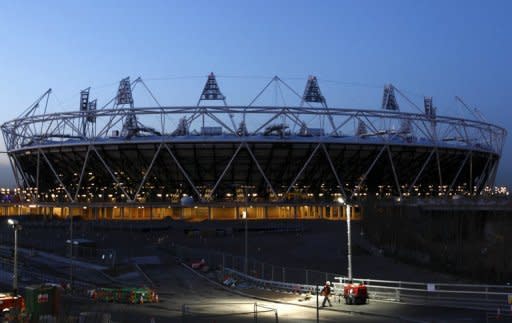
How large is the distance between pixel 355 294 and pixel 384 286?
4.65 metres

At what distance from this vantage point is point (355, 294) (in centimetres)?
2855

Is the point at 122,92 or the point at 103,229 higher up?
the point at 122,92

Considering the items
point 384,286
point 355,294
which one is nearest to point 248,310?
point 355,294

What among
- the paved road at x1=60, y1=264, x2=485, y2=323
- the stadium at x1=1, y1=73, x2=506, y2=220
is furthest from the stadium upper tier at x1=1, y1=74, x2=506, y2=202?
the paved road at x1=60, y1=264, x2=485, y2=323

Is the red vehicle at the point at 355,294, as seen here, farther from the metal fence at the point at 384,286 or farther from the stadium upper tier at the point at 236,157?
the stadium upper tier at the point at 236,157

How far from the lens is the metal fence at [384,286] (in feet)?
88.9

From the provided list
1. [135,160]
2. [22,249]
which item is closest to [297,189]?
[135,160]

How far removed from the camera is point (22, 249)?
172ft

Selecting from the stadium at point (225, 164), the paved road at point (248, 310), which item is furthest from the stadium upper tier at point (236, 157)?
the paved road at point (248, 310)

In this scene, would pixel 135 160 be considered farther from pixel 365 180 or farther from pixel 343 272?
pixel 343 272

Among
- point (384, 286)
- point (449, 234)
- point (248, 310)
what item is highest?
point (449, 234)

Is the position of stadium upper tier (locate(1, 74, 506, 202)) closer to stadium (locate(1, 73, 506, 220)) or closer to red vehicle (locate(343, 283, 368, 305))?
stadium (locate(1, 73, 506, 220))

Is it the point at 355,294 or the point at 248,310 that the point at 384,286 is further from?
the point at 248,310

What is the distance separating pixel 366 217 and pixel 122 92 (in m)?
41.3
